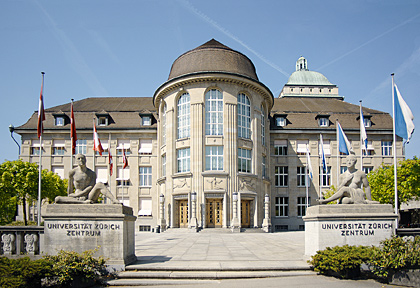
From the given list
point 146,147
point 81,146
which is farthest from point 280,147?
point 81,146

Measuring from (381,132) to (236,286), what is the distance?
42030 millimetres

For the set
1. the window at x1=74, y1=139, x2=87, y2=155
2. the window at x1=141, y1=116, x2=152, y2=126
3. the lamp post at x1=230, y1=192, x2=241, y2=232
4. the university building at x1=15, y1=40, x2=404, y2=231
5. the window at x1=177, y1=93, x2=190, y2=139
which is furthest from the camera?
the window at x1=141, y1=116, x2=152, y2=126

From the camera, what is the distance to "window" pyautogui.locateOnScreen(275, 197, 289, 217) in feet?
147

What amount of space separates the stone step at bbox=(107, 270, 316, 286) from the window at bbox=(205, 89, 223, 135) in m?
25.8

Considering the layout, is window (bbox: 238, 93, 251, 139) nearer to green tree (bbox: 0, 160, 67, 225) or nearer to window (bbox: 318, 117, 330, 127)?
window (bbox: 318, 117, 330, 127)

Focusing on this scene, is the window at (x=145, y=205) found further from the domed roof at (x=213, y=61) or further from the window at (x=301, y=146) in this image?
the window at (x=301, y=146)

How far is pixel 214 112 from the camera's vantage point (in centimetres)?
3659

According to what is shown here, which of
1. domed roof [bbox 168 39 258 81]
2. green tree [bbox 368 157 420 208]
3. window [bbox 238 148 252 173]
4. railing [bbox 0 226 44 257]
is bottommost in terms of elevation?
railing [bbox 0 226 44 257]

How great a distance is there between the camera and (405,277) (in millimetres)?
9742

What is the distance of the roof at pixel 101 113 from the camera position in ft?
150

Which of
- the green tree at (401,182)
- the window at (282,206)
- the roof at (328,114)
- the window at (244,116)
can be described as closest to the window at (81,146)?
the window at (244,116)

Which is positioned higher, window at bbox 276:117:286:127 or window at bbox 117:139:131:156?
window at bbox 276:117:286:127

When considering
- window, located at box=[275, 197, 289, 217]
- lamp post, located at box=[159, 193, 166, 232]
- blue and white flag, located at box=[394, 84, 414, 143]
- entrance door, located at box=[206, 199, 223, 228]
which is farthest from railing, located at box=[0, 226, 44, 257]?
window, located at box=[275, 197, 289, 217]

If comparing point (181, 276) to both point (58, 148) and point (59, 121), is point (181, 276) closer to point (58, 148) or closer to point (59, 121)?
point (58, 148)
